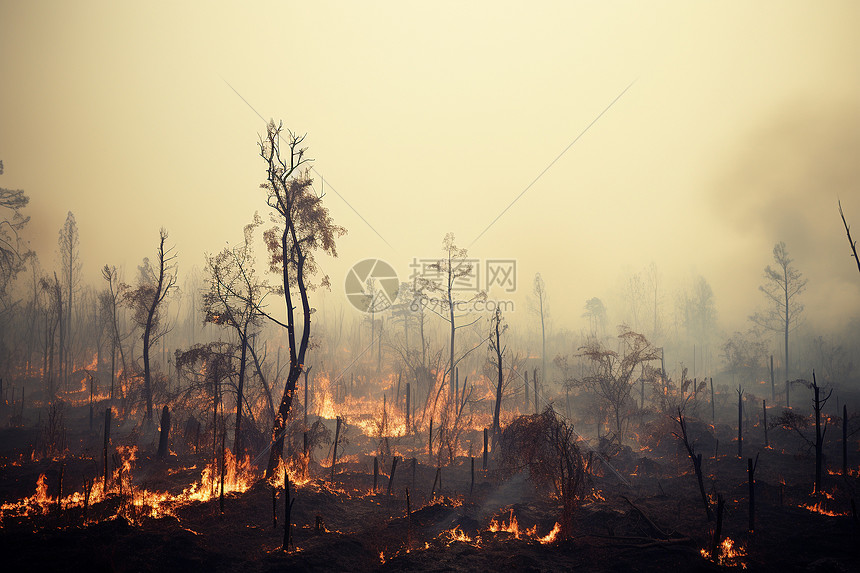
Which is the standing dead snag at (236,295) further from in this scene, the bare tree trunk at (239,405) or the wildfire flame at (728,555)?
the wildfire flame at (728,555)

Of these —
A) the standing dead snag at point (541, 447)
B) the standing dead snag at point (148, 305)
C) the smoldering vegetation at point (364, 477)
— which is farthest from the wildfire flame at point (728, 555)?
the standing dead snag at point (148, 305)

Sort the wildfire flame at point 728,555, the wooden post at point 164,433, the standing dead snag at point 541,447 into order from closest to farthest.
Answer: the wildfire flame at point 728,555
the standing dead snag at point 541,447
the wooden post at point 164,433

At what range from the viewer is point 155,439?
27359 mm

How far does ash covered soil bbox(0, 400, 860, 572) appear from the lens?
10.6 metres

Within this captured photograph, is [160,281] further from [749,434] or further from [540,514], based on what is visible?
[749,434]

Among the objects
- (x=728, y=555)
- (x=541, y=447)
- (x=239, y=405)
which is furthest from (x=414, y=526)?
(x=239, y=405)

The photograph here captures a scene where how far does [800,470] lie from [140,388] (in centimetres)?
4298

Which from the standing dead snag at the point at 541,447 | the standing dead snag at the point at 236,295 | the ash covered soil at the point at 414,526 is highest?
the standing dead snag at the point at 236,295

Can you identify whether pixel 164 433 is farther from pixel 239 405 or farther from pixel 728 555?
pixel 728 555

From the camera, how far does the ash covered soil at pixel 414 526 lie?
34.9 ft

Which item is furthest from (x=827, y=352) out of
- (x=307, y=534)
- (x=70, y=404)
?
(x=70, y=404)

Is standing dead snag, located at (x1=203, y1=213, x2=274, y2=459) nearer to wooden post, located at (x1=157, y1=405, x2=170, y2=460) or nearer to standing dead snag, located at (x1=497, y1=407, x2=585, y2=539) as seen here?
wooden post, located at (x1=157, y1=405, x2=170, y2=460)

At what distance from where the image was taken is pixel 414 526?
47.3 ft

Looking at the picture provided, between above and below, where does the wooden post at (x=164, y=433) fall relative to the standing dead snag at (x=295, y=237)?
below
